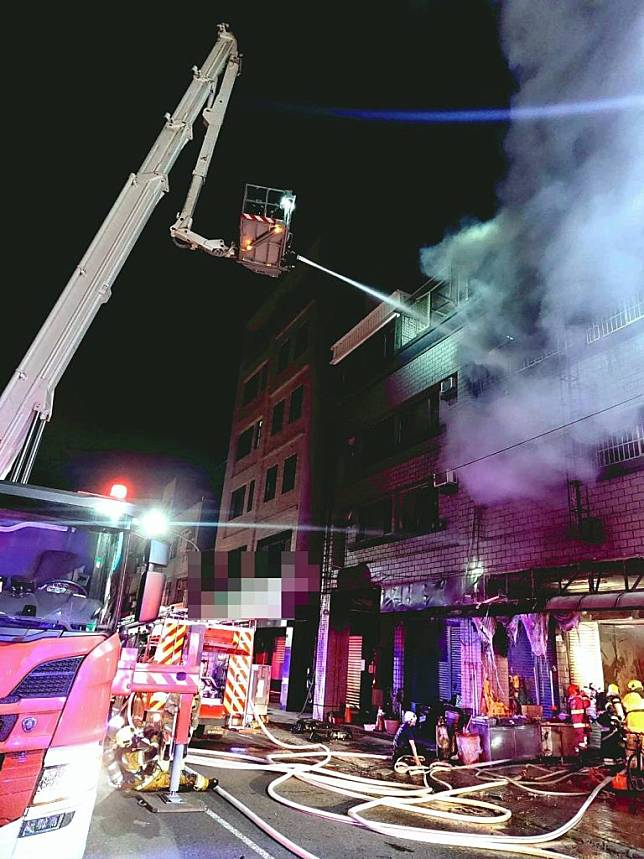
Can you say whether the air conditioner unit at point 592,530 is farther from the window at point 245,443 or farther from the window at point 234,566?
the window at point 245,443

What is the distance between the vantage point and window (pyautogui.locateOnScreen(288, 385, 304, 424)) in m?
23.5

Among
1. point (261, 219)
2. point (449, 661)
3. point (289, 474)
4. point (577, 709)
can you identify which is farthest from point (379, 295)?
point (577, 709)

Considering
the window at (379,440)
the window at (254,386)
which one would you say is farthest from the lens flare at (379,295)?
the window at (254,386)

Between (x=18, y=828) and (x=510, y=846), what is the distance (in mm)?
4506

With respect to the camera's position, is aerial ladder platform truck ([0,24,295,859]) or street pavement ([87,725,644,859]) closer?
aerial ladder platform truck ([0,24,295,859])

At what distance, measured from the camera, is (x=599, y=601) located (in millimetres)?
9188

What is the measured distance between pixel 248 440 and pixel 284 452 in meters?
5.95

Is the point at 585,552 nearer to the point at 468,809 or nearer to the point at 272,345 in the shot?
the point at 468,809

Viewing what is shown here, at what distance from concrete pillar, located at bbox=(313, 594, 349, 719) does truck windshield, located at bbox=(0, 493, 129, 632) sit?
1446cm

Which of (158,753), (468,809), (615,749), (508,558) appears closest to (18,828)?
(158,753)

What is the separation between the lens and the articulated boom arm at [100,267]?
21.9ft

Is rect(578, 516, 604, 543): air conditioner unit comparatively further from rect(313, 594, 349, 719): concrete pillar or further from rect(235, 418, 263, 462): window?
rect(235, 418, 263, 462): window

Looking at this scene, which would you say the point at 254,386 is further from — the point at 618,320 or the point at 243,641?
the point at 618,320

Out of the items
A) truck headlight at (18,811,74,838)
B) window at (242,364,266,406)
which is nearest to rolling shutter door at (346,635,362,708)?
window at (242,364,266,406)
